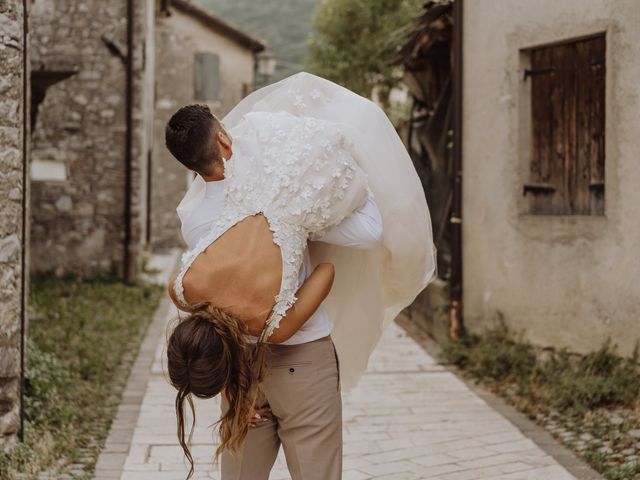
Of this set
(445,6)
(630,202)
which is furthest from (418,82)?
(630,202)

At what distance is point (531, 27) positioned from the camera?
7.37 m

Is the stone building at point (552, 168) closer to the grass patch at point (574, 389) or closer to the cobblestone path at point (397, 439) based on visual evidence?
the grass patch at point (574, 389)

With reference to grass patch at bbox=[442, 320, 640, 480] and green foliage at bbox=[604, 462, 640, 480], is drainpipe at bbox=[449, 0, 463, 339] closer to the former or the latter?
grass patch at bbox=[442, 320, 640, 480]

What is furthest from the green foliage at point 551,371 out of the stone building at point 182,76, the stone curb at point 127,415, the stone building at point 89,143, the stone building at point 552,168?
the stone building at point 182,76

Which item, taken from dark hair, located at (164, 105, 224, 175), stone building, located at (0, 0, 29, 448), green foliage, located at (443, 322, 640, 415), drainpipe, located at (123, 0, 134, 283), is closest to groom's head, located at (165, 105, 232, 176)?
dark hair, located at (164, 105, 224, 175)

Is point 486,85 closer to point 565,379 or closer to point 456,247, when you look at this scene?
point 456,247

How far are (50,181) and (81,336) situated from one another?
576 centimetres

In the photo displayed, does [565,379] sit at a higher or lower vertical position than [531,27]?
lower

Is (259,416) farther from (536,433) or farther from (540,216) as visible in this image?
(540,216)

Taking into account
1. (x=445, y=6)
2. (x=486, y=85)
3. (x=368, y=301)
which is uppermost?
(x=445, y=6)

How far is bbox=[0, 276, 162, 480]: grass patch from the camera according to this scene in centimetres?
509

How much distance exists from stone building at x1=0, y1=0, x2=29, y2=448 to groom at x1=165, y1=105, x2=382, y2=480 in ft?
A: 7.25

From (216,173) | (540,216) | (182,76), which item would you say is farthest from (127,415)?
(182,76)

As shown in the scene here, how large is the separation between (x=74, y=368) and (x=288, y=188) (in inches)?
205
